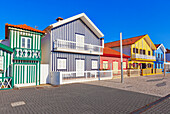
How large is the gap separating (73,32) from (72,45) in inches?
72.3

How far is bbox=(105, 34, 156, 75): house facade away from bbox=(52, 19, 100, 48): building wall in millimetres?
10712

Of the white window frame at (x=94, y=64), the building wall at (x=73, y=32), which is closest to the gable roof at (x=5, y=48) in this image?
the building wall at (x=73, y=32)

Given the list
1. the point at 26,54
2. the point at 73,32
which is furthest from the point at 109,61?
the point at 26,54

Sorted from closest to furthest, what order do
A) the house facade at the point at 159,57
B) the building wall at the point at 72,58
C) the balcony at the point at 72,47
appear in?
the building wall at the point at 72,58 < the balcony at the point at 72,47 < the house facade at the point at 159,57

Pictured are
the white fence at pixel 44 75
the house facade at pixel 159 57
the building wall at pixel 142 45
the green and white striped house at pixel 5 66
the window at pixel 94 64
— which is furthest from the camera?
the house facade at pixel 159 57

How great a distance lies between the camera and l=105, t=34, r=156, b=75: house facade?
25094 millimetres

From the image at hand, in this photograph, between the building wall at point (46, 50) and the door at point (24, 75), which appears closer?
the door at point (24, 75)

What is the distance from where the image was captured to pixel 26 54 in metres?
11.1

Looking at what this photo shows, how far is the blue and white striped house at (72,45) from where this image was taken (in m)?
13.4

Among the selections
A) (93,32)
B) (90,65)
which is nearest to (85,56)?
(90,65)

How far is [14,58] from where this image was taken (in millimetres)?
10445

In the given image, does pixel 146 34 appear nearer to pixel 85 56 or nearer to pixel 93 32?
pixel 93 32

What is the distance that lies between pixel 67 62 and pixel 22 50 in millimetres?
5193

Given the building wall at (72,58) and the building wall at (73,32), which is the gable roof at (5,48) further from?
the building wall at (73,32)
